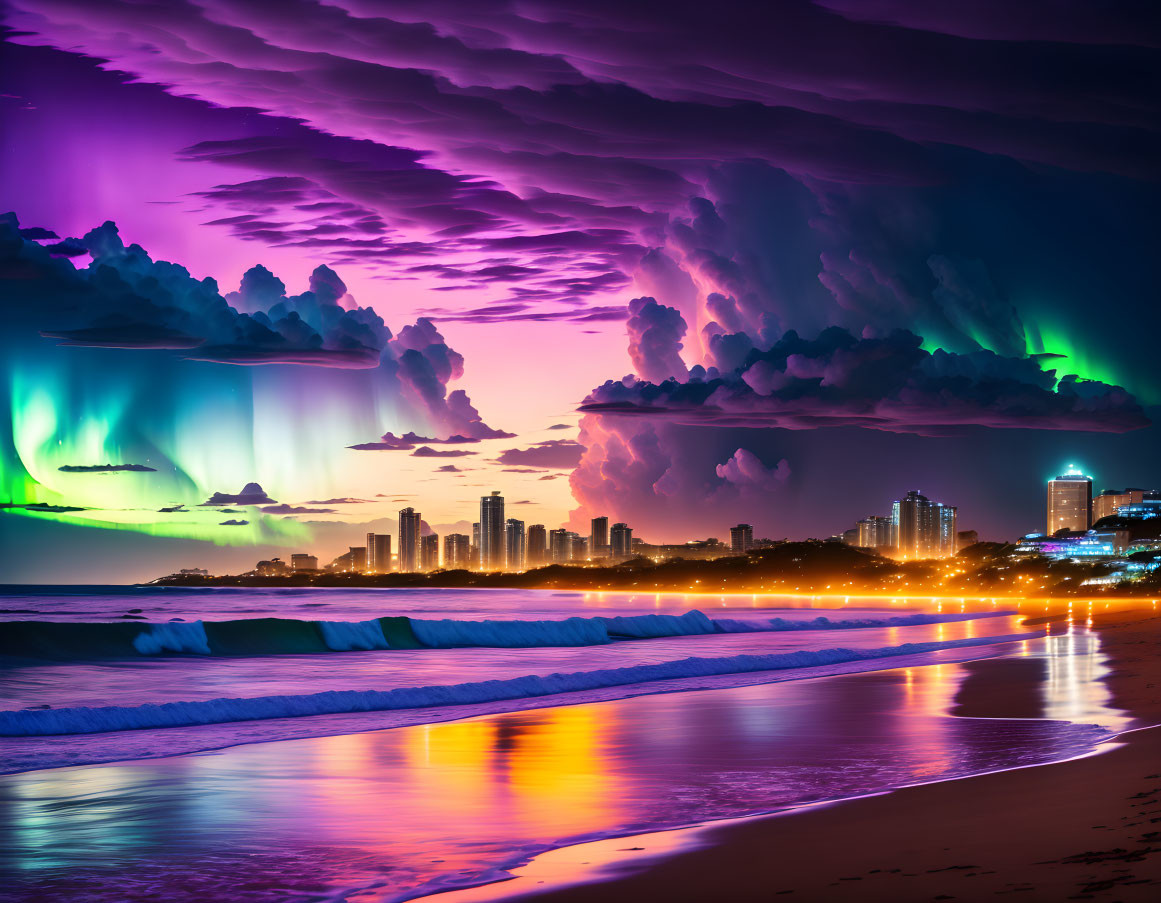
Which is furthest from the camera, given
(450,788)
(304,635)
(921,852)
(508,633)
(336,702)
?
(508,633)

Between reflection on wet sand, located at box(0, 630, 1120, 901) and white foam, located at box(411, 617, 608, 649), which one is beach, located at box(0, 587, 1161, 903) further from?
white foam, located at box(411, 617, 608, 649)

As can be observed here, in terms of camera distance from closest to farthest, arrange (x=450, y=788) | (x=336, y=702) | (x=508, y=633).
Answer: (x=450, y=788) → (x=336, y=702) → (x=508, y=633)

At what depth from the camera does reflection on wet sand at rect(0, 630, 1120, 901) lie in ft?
33.9

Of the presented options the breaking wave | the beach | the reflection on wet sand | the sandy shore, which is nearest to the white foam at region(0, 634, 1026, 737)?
the beach

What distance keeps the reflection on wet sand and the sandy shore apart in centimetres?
88

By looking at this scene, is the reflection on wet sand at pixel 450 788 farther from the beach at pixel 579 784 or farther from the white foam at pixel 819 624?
the white foam at pixel 819 624

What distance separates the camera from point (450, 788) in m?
14.6

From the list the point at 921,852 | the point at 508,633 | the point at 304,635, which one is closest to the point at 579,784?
the point at 921,852

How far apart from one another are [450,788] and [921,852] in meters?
6.63

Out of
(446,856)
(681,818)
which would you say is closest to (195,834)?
(446,856)

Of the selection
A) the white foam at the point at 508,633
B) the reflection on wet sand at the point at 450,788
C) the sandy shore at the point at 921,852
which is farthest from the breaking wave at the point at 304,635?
the sandy shore at the point at 921,852

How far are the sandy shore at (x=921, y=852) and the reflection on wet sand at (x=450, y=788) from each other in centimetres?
88

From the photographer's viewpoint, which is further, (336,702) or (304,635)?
(304,635)

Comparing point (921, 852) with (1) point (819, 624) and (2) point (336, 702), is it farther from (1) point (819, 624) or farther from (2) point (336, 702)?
(1) point (819, 624)
